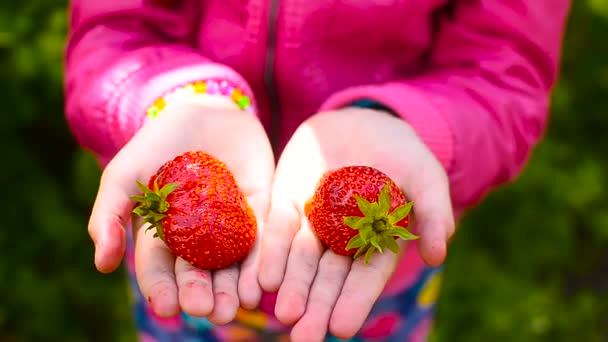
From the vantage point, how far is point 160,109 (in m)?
1.17

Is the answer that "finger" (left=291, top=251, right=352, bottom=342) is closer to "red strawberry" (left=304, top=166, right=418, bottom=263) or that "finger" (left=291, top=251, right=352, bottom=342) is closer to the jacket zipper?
"red strawberry" (left=304, top=166, right=418, bottom=263)

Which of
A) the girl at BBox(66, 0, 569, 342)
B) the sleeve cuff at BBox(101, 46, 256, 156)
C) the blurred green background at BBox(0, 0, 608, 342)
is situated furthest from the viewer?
the blurred green background at BBox(0, 0, 608, 342)

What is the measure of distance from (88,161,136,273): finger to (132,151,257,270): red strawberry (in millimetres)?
27

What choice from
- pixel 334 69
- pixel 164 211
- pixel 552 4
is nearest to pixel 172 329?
pixel 164 211

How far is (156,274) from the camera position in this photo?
97cm

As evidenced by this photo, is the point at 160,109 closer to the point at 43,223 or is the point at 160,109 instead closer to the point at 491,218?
the point at 43,223

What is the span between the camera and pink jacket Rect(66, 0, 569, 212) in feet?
3.69

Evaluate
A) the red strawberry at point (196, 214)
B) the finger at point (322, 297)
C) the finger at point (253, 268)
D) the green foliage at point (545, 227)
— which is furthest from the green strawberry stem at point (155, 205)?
the green foliage at point (545, 227)

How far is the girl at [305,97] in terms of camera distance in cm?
105

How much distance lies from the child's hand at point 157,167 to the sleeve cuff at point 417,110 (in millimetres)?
180

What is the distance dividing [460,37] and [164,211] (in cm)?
57

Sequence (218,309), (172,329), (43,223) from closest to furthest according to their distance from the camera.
Result: (218,309)
(172,329)
(43,223)

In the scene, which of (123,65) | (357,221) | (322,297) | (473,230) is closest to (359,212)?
(357,221)

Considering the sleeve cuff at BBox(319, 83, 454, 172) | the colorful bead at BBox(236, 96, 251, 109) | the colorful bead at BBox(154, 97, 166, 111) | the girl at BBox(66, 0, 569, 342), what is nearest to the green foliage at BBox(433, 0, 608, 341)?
the girl at BBox(66, 0, 569, 342)
